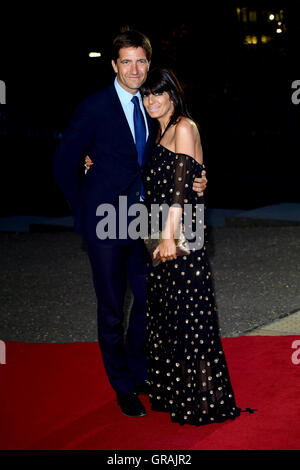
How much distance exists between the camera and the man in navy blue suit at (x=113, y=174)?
13.9ft

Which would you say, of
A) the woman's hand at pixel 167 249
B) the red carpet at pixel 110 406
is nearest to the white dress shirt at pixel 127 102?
the woman's hand at pixel 167 249

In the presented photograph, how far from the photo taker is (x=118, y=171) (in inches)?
168

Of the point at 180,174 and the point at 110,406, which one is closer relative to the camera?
the point at 180,174

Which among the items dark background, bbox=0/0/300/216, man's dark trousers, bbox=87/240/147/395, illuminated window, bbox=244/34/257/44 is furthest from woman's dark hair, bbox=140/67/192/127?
illuminated window, bbox=244/34/257/44

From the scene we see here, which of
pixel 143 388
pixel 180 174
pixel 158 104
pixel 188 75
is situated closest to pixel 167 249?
pixel 180 174

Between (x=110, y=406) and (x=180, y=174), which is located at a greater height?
(x=180, y=174)

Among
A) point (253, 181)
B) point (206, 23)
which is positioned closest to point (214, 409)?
point (253, 181)

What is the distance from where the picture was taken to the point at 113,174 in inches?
168

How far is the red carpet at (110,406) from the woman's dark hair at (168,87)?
163 cm

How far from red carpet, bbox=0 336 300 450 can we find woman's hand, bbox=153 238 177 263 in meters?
0.90

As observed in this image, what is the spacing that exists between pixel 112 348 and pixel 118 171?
3.22ft

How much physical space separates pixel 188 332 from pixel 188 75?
701 inches

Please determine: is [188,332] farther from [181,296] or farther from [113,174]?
[113,174]

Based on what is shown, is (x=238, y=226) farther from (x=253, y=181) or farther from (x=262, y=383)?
(x=253, y=181)
